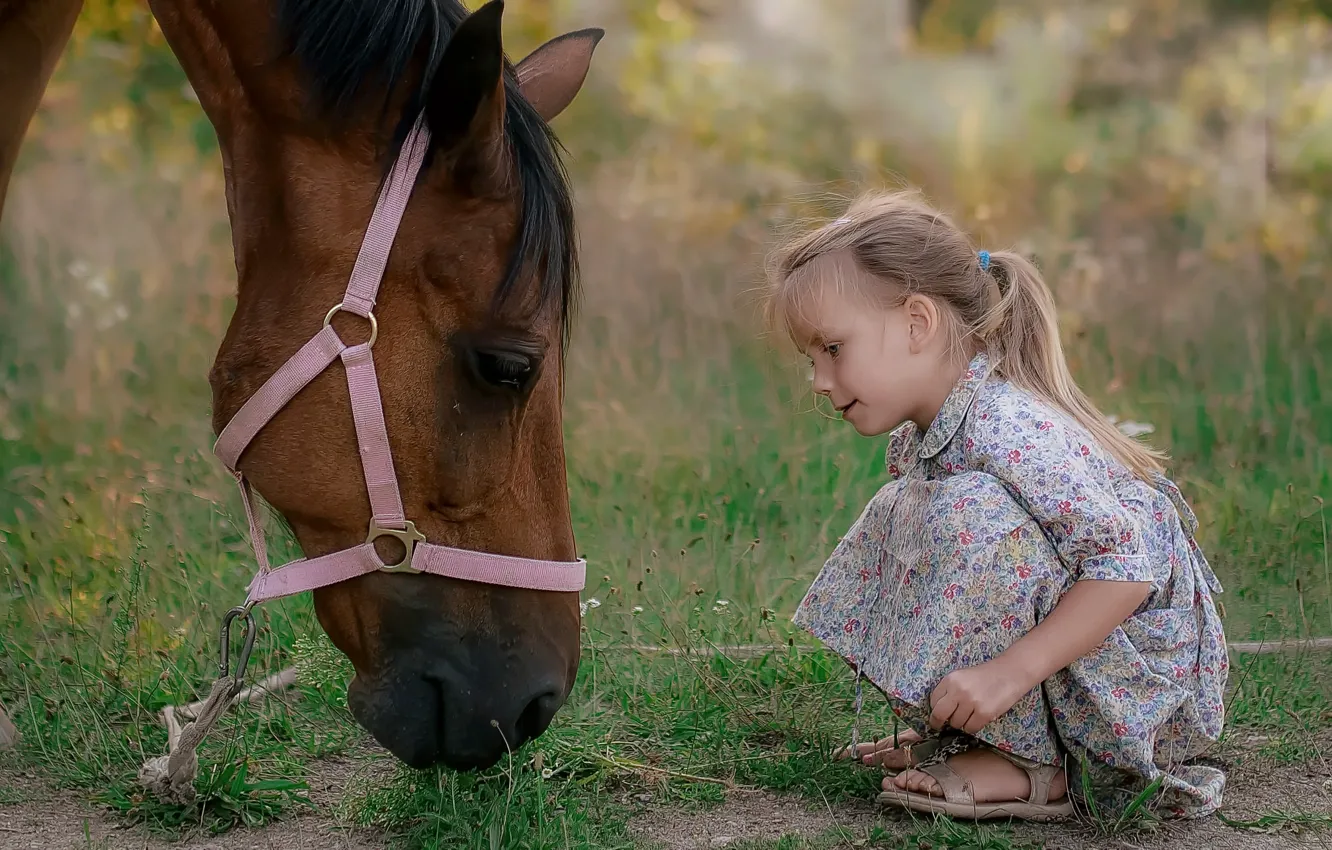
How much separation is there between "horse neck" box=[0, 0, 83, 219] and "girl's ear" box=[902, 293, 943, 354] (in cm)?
181

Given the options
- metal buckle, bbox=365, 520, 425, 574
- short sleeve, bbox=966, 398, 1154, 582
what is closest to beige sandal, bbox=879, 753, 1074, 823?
short sleeve, bbox=966, 398, 1154, 582

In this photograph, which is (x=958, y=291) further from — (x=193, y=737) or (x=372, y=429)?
(x=193, y=737)

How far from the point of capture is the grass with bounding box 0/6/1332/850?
232 centimetres

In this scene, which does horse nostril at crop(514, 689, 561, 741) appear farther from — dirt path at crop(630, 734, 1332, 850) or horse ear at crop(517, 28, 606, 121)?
horse ear at crop(517, 28, 606, 121)

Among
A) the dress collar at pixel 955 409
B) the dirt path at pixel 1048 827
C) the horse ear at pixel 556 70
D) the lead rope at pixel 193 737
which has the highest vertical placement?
the horse ear at pixel 556 70

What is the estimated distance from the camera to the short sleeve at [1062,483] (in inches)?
80.4

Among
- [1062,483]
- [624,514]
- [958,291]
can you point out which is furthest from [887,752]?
[624,514]

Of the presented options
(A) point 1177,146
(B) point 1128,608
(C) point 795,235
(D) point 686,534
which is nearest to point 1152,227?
(A) point 1177,146

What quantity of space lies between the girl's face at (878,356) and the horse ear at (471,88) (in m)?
0.73

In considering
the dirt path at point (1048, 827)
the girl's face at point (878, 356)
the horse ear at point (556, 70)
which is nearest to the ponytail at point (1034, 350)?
the girl's face at point (878, 356)

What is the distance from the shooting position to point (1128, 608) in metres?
2.04

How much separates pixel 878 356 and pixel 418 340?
85 cm

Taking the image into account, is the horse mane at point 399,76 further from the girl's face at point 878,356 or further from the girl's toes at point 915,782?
the girl's toes at point 915,782

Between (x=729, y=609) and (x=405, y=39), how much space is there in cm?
168
